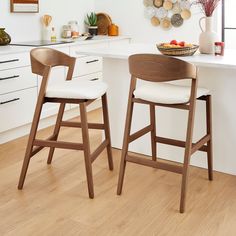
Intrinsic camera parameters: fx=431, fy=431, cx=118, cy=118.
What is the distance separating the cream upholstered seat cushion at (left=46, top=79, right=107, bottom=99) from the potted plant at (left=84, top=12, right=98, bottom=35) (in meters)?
2.57

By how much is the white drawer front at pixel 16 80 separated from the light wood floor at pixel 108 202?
2.22 ft

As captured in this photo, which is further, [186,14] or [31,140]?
[186,14]

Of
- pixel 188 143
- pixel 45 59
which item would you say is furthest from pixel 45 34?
pixel 188 143

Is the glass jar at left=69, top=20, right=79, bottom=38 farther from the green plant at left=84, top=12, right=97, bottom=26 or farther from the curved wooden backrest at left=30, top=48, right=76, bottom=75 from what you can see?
the curved wooden backrest at left=30, top=48, right=76, bottom=75

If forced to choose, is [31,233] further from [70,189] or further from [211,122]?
[211,122]

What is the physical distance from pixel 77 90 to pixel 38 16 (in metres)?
2.32

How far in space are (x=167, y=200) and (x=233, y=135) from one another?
0.73 metres

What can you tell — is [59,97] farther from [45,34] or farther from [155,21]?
[155,21]

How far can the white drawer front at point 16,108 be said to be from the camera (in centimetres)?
374

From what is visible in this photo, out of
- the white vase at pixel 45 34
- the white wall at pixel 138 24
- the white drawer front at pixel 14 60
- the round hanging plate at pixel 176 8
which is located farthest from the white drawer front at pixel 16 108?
the round hanging plate at pixel 176 8

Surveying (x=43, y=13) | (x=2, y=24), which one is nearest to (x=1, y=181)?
(x=2, y=24)

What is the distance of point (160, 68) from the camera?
2.52m

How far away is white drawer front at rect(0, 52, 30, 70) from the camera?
12.0ft

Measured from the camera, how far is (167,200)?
2707 mm
